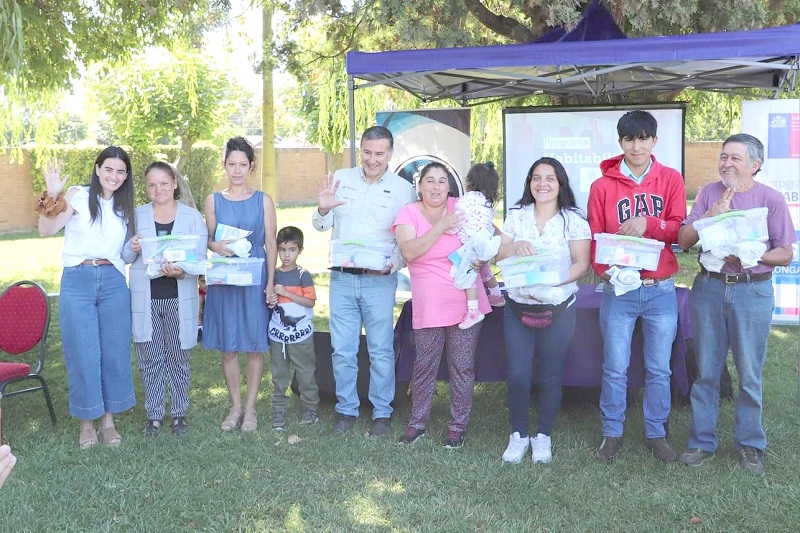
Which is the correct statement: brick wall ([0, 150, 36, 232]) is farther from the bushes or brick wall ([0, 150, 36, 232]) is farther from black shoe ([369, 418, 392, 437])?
black shoe ([369, 418, 392, 437])

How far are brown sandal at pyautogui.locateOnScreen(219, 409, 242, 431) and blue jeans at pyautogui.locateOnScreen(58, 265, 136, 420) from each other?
0.61 meters

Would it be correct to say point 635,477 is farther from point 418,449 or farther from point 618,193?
point 618,193

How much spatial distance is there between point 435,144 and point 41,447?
4.72 m

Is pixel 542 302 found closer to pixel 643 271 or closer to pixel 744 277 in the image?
pixel 643 271

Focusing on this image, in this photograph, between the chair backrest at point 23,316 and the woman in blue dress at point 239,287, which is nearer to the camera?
the woman in blue dress at point 239,287

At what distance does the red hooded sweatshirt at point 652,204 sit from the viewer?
404 cm

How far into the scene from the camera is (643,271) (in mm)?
4094

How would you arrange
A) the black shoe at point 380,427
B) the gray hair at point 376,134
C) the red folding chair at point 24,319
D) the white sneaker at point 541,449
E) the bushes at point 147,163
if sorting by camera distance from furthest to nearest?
the bushes at point 147,163, the red folding chair at point 24,319, the black shoe at point 380,427, the gray hair at point 376,134, the white sneaker at point 541,449

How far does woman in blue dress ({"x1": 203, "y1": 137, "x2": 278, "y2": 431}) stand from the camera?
4789mm

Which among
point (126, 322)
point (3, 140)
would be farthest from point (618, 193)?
point (3, 140)

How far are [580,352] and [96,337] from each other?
9.75 feet

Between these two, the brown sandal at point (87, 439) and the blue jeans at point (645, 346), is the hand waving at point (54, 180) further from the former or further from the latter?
the blue jeans at point (645, 346)

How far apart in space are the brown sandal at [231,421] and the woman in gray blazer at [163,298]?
302mm

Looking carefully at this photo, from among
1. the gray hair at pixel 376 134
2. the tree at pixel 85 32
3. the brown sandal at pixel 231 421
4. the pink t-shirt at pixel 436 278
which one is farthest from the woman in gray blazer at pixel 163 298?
the tree at pixel 85 32
